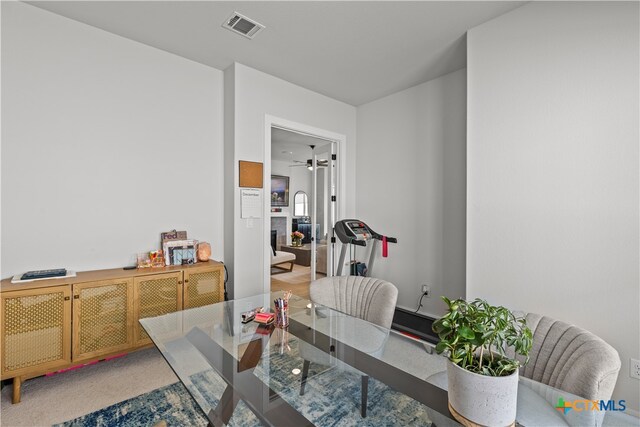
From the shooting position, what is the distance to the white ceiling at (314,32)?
7.33 ft

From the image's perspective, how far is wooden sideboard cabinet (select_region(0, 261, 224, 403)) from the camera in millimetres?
1952

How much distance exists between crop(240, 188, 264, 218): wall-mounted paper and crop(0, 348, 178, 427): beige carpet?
153cm

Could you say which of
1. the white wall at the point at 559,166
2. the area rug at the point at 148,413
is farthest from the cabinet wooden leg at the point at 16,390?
the white wall at the point at 559,166

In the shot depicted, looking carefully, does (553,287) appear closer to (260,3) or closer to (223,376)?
(223,376)

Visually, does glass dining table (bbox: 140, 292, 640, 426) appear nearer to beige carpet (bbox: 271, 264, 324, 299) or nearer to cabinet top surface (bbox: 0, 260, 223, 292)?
cabinet top surface (bbox: 0, 260, 223, 292)

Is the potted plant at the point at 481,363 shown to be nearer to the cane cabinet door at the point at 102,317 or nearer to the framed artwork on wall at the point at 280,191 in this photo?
the cane cabinet door at the point at 102,317

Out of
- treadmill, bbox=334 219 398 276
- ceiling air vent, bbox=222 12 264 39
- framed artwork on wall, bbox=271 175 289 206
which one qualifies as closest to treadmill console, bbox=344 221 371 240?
treadmill, bbox=334 219 398 276

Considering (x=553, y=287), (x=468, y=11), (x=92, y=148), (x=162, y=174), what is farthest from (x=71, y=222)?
(x=553, y=287)

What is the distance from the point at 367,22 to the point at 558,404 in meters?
2.62

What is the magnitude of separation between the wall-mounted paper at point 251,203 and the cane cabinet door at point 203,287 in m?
0.63

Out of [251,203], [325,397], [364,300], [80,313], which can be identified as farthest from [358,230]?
[80,313]

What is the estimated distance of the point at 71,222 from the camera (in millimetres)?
2432

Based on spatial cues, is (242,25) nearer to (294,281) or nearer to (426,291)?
(426,291)

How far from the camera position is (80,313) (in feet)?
7.11
